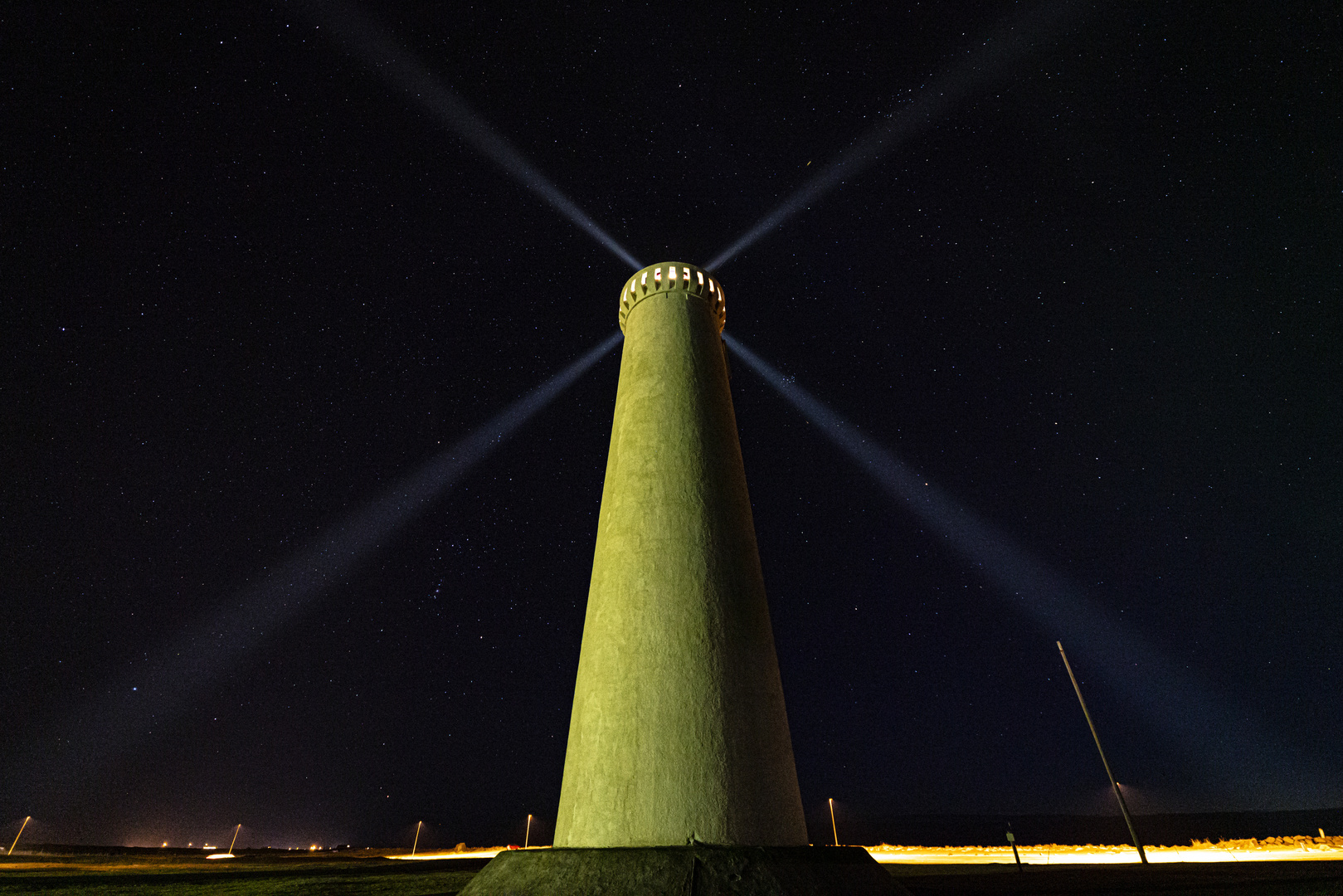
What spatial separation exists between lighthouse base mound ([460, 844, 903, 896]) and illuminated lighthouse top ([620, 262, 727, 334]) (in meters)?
7.01

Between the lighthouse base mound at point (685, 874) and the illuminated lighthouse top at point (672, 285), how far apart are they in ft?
23.0

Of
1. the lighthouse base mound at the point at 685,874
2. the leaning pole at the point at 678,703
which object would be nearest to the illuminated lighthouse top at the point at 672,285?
the leaning pole at the point at 678,703

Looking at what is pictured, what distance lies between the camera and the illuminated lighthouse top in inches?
367

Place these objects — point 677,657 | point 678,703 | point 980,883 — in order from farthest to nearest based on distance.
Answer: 1. point 980,883
2. point 677,657
3. point 678,703

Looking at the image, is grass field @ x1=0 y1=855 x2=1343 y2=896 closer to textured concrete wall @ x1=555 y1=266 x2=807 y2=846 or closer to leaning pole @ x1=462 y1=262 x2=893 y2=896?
leaning pole @ x1=462 y1=262 x2=893 y2=896

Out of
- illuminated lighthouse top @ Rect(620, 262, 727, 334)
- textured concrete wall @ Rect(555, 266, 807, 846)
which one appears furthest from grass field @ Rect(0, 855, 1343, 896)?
illuminated lighthouse top @ Rect(620, 262, 727, 334)

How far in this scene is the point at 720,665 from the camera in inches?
245

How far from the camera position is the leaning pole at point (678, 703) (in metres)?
4.88

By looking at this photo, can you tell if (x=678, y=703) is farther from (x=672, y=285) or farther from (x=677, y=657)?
(x=672, y=285)

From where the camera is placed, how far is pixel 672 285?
9.30m

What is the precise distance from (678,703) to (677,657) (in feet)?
A: 1.41

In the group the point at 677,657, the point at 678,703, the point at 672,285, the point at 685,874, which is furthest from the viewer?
the point at 672,285

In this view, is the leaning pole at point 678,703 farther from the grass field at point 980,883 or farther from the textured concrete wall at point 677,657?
the grass field at point 980,883

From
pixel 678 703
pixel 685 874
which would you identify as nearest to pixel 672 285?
pixel 678 703
